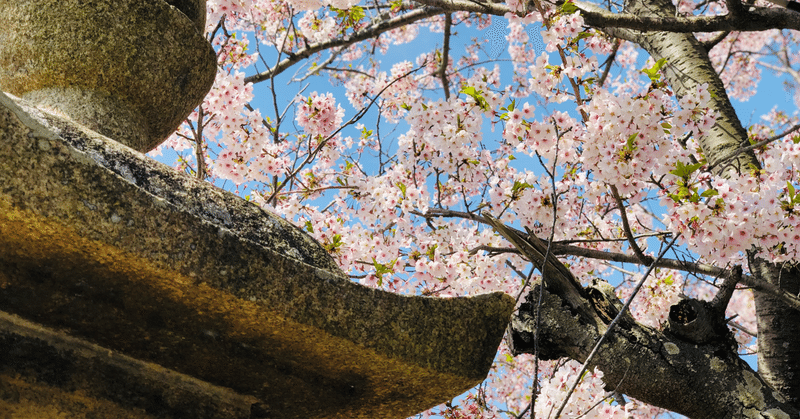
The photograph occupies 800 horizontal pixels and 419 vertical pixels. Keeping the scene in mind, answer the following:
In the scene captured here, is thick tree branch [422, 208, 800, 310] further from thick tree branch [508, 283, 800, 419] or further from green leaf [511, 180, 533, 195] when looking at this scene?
green leaf [511, 180, 533, 195]

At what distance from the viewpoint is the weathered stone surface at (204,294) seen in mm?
946

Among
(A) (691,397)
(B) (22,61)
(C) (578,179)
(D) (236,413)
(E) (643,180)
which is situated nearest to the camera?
(D) (236,413)

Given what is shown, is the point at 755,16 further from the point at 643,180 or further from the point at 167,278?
the point at 167,278

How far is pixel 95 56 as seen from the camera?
160 centimetres

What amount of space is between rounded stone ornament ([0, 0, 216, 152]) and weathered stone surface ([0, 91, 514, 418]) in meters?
0.58

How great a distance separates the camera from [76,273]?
3.49 ft

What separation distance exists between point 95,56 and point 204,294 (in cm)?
95

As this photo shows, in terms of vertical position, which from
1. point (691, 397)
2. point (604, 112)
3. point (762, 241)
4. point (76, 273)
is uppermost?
point (604, 112)

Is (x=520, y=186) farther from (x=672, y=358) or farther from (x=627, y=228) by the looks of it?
(x=672, y=358)

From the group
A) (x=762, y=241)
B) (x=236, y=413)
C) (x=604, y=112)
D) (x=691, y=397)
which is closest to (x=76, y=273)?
(x=236, y=413)

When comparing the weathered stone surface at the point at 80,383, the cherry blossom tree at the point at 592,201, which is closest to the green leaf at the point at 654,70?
the cherry blossom tree at the point at 592,201

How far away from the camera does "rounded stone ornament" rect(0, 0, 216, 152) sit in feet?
5.22

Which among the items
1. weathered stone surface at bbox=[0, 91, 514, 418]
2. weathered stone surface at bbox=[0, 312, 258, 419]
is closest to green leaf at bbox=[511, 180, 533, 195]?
weathered stone surface at bbox=[0, 91, 514, 418]

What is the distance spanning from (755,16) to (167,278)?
3.17 metres
